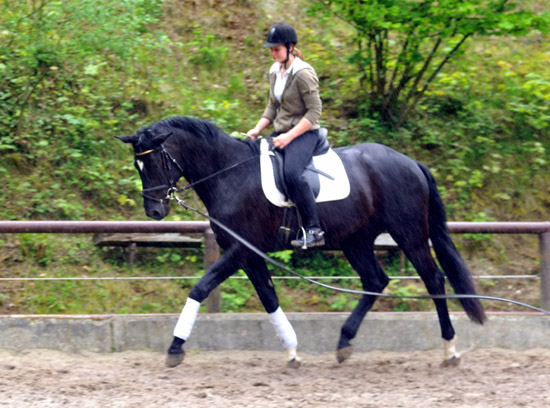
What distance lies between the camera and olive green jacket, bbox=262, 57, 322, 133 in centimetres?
555

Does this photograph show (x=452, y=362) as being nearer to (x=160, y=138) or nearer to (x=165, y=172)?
(x=165, y=172)

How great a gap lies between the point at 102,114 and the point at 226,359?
4696 mm

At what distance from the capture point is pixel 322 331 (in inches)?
248

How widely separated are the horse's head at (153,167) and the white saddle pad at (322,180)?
784 mm

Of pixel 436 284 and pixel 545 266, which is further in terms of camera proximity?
pixel 545 266

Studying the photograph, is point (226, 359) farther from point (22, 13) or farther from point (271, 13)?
point (271, 13)

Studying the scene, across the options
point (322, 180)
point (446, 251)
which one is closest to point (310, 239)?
point (322, 180)

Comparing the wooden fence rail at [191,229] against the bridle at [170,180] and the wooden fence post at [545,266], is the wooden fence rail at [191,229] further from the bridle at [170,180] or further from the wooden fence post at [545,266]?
the bridle at [170,180]

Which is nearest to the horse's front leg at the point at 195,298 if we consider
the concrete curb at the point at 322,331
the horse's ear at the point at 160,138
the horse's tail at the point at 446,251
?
the concrete curb at the point at 322,331

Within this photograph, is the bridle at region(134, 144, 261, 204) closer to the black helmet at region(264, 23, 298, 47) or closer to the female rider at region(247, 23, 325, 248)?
the female rider at region(247, 23, 325, 248)

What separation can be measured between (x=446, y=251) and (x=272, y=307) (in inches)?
66.4

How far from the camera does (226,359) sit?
6.08 meters

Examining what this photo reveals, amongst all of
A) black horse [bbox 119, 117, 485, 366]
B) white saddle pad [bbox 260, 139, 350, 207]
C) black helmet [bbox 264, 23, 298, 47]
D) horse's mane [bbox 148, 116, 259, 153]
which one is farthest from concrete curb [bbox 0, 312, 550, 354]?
black helmet [bbox 264, 23, 298, 47]

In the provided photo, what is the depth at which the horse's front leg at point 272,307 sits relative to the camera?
18.8 ft
